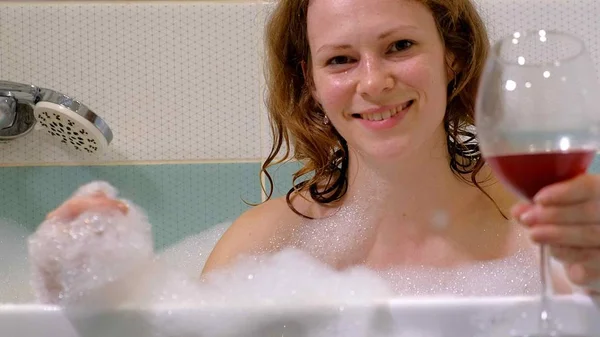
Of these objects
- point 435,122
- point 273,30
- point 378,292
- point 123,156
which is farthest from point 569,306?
point 123,156

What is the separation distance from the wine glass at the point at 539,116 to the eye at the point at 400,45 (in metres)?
0.42

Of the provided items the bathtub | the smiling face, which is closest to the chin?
the smiling face

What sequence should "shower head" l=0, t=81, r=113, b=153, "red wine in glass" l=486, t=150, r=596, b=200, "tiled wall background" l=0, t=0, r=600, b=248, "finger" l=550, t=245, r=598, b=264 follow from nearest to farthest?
"red wine in glass" l=486, t=150, r=596, b=200 → "finger" l=550, t=245, r=598, b=264 → "shower head" l=0, t=81, r=113, b=153 → "tiled wall background" l=0, t=0, r=600, b=248

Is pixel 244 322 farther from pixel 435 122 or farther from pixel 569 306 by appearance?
pixel 435 122

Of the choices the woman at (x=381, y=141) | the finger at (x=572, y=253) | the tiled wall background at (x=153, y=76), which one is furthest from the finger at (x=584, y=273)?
the tiled wall background at (x=153, y=76)

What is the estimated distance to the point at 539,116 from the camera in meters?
0.51

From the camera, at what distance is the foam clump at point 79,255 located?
674mm

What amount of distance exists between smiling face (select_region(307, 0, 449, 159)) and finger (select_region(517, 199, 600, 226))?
1.37 ft

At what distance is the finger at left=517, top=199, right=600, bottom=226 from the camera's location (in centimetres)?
53

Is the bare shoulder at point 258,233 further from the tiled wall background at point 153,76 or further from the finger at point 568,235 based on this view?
the finger at point 568,235

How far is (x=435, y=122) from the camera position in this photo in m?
0.99

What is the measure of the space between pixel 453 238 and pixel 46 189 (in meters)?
0.85

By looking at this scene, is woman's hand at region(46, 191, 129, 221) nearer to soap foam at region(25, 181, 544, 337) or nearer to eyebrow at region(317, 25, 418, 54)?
soap foam at region(25, 181, 544, 337)

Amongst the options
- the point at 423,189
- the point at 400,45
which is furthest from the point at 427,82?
the point at 423,189
